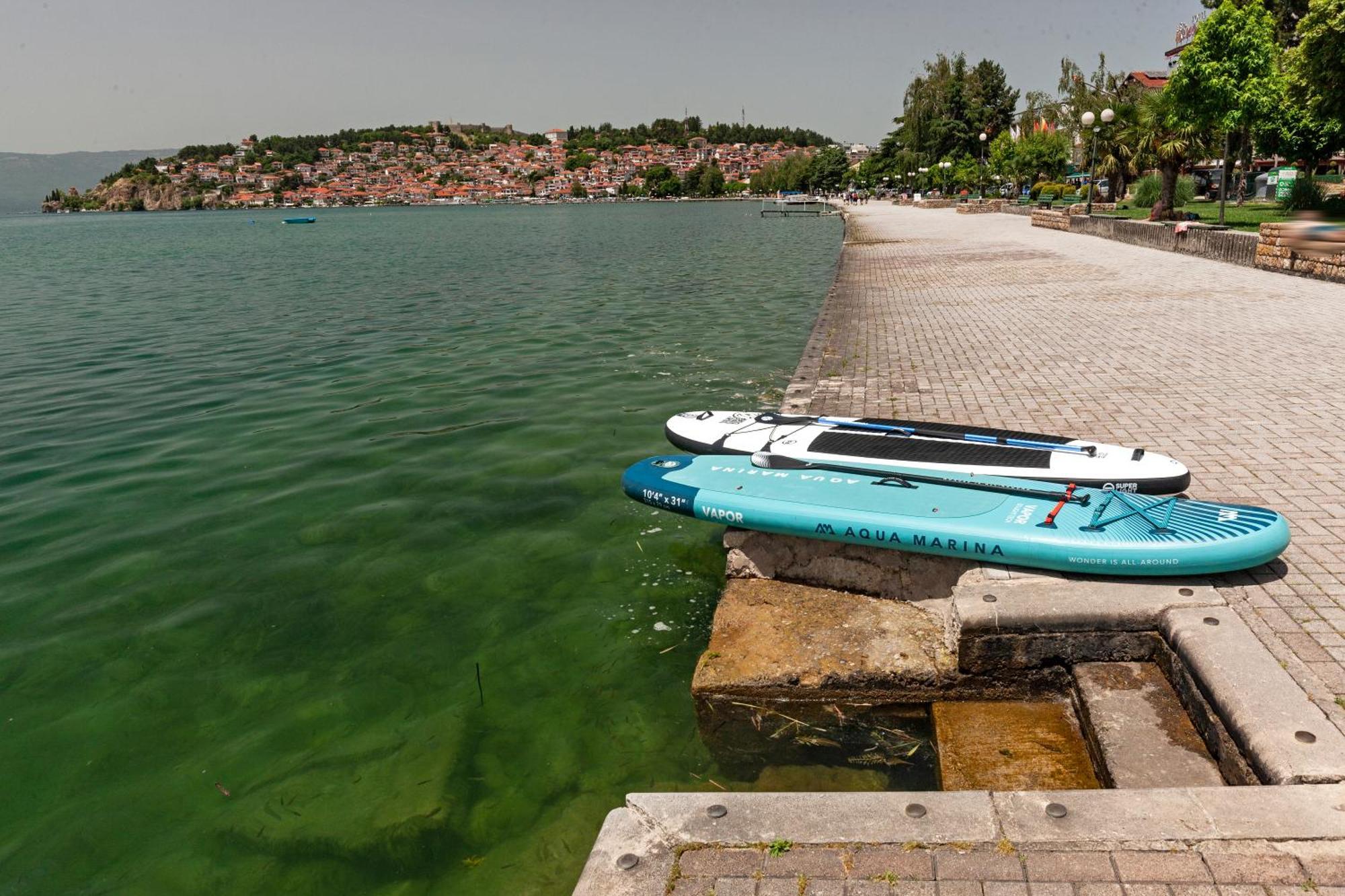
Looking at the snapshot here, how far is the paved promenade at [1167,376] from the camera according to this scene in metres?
4.85

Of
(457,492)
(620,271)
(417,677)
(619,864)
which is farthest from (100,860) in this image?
(620,271)

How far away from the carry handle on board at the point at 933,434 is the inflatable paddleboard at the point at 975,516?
2.51ft

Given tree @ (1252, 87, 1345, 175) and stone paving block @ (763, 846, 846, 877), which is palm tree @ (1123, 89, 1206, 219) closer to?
tree @ (1252, 87, 1345, 175)

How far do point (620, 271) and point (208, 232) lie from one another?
7950 centimetres

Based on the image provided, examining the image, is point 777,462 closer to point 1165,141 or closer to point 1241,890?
point 1241,890

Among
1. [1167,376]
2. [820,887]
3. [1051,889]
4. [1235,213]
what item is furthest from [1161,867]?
[1235,213]

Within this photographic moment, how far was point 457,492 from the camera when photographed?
889 cm

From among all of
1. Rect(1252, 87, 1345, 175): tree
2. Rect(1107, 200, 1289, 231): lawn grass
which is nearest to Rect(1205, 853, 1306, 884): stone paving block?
Rect(1107, 200, 1289, 231): lawn grass

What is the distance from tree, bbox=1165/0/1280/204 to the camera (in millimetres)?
23781

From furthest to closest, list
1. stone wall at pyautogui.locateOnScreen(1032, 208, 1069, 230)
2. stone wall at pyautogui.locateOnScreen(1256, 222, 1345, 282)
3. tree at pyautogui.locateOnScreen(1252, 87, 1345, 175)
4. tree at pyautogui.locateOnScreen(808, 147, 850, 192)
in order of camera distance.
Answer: tree at pyautogui.locateOnScreen(808, 147, 850, 192), stone wall at pyautogui.locateOnScreen(1032, 208, 1069, 230), tree at pyautogui.locateOnScreen(1252, 87, 1345, 175), stone wall at pyautogui.locateOnScreen(1256, 222, 1345, 282)

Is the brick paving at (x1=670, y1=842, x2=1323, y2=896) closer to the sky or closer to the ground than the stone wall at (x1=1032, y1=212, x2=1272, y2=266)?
closer to the ground

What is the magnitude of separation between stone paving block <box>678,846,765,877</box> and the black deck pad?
4085mm

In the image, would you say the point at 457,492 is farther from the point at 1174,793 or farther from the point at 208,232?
the point at 208,232

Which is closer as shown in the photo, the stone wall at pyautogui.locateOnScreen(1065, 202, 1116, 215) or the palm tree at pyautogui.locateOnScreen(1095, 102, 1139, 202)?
the stone wall at pyautogui.locateOnScreen(1065, 202, 1116, 215)
